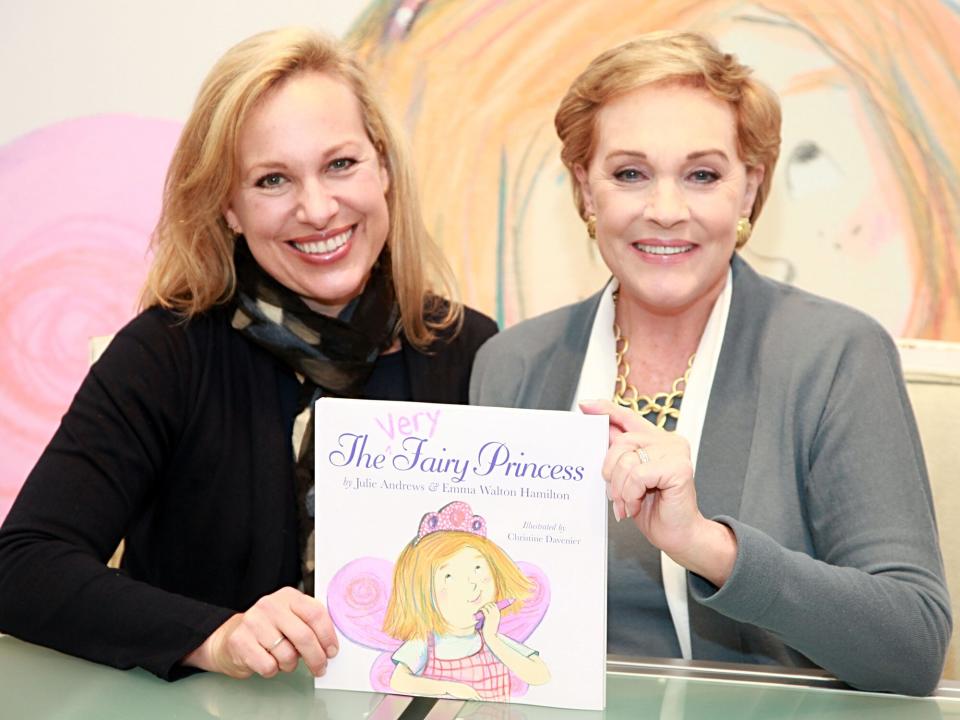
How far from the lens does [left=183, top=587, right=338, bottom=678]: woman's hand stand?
52.8 inches

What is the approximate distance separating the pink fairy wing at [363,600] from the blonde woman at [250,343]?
508 mm

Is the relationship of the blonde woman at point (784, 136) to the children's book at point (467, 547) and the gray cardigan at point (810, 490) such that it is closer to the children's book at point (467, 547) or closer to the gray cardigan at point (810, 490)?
the gray cardigan at point (810, 490)

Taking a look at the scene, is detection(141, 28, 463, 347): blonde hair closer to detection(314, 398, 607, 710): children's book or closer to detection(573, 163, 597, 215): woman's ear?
detection(573, 163, 597, 215): woman's ear

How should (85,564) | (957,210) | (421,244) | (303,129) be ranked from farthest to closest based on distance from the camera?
(957,210), (421,244), (303,129), (85,564)

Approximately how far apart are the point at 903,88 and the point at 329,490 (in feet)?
6.58

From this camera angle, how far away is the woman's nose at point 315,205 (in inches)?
74.9

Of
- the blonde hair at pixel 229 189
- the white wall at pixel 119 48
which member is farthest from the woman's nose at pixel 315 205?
the white wall at pixel 119 48

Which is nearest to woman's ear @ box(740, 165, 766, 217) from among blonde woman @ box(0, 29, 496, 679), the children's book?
blonde woman @ box(0, 29, 496, 679)

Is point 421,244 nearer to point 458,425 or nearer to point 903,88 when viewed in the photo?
point 458,425

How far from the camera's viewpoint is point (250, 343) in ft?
6.57

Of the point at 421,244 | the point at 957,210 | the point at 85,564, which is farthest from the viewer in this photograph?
the point at 957,210

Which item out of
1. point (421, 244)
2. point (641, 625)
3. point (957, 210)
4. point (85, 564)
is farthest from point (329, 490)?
point (957, 210)

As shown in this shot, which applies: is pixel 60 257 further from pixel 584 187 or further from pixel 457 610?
pixel 457 610

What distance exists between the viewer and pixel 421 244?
215cm
